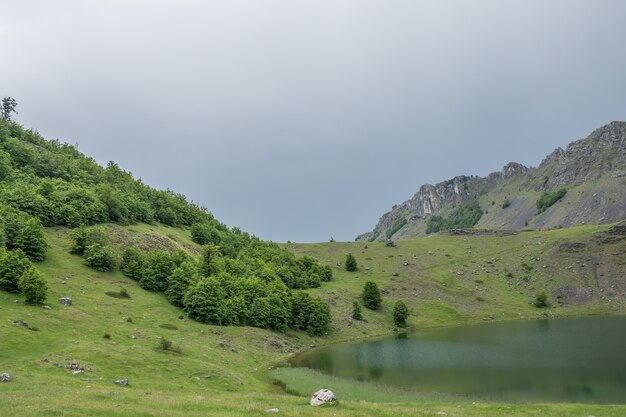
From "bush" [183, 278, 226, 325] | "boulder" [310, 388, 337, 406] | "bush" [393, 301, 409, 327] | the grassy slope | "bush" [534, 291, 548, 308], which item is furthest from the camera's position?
"bush" [534, 291, 548, 308]

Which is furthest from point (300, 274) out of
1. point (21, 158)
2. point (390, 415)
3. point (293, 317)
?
point (390, 415)

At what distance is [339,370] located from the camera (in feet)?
240

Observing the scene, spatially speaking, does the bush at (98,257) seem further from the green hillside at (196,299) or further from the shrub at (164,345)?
the shrub at (164,345)

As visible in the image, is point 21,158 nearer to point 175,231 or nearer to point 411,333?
point 175,231

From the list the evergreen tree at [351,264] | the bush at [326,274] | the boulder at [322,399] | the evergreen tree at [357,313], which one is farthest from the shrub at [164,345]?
the evergreen tree at [351,264]

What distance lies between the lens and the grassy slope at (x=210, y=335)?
107ft

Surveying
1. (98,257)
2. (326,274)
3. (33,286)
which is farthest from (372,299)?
(33,286)

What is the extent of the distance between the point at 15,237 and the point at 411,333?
101 meters

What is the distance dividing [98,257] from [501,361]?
292 feet

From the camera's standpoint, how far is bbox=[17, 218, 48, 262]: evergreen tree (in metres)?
91.2

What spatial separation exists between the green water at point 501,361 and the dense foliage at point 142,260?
61.9 ft

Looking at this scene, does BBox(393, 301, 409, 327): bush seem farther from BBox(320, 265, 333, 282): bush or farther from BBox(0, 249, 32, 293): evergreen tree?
BBox(0, 249, 32, 293): evergreen tree

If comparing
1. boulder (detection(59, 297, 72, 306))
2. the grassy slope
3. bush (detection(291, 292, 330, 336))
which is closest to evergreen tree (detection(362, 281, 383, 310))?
the grassy slope

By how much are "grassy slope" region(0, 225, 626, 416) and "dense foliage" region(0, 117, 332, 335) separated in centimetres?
435
